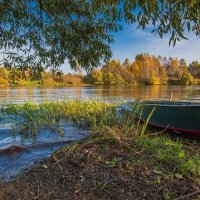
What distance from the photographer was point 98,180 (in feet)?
12.2

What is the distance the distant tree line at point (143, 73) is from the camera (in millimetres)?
71000

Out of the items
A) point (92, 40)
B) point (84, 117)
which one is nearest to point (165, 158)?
point (92, 40)

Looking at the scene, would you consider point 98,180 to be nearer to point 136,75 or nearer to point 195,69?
point 136,75

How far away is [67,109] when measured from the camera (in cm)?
1135

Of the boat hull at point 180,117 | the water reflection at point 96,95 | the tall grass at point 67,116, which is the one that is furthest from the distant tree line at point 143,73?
the boat hull at point 180,117

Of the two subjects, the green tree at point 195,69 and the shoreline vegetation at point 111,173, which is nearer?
the shoreline vegetation at point 111,173

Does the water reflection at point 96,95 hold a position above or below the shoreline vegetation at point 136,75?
below

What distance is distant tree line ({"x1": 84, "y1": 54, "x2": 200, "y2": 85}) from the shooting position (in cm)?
7100

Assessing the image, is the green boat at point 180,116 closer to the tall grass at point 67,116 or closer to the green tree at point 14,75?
the tall grass at point 67,116

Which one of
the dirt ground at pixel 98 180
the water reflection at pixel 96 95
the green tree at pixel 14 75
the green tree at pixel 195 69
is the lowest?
the water reflection at pixel 96 95

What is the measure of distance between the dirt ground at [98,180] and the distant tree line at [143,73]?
60449mm

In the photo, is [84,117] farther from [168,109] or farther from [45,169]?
[45,169]

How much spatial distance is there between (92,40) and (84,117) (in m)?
4.54

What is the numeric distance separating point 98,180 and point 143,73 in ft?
258
